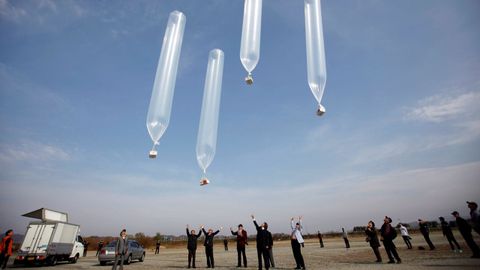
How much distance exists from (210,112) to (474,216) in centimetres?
866

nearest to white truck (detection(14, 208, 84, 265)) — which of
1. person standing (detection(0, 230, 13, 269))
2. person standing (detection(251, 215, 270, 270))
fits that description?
person standing (detection(0, 230, 13, 269))

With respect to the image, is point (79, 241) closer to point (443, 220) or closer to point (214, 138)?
point (214, 138)

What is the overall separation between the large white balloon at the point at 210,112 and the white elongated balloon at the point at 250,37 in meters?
1.35

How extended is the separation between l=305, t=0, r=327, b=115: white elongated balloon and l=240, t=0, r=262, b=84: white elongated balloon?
1210 millimetres

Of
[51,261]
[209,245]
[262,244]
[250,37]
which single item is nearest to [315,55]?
[250,37]

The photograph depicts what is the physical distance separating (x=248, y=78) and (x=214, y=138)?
176cm

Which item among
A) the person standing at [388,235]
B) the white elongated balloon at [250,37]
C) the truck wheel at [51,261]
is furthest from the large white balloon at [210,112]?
the truck wheel at [51,261]

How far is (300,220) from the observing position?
32.4 feet

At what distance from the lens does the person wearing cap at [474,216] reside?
304 inches

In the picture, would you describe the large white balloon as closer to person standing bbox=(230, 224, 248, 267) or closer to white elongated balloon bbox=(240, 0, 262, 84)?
white elongated balloon bbox=(240, 0, 262, 84)

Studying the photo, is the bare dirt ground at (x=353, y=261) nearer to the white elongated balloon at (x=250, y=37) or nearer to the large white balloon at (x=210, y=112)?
the large white balloon at (x=210, y=112)

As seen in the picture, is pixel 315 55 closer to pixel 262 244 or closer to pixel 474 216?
pixel 262 244

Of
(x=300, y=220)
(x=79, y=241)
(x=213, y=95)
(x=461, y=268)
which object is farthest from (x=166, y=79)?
(x=79, y=241)

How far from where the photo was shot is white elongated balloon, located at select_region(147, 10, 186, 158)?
592cm
